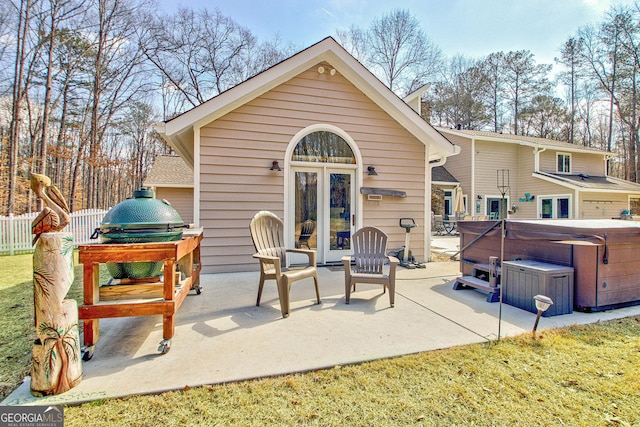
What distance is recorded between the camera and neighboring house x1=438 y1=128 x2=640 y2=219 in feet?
47.8

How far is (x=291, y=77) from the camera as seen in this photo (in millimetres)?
5664

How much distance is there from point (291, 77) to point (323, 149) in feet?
4.82

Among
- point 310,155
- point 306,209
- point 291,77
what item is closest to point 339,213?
point 306,209

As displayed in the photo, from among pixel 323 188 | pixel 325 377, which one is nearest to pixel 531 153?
pixel 323 188

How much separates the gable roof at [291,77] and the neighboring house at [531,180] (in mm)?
10248

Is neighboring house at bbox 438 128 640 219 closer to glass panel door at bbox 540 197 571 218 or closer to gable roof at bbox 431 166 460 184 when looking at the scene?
glass panel door at bbox 540 197 571 218

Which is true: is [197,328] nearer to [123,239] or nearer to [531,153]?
[123,239]

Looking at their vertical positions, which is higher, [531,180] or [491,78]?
[491,78]

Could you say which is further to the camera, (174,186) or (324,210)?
(174,186)

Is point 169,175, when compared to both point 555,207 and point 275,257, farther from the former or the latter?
point 555,207

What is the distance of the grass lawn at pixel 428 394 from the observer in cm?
171

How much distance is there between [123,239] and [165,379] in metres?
1.18

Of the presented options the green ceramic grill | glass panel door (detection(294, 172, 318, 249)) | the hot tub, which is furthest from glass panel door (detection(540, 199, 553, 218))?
the green ceramic grill

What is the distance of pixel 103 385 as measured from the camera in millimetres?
2008
